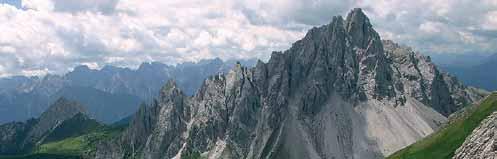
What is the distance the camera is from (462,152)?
111 meters

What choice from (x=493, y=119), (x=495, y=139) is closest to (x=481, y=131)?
(x=493, y=119)

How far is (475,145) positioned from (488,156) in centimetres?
1184

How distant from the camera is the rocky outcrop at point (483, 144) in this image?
9400 cm

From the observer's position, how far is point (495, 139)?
94125 millimetres

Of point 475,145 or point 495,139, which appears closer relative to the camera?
point 495,139

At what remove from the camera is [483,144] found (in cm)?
10119

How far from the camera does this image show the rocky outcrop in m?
94.0

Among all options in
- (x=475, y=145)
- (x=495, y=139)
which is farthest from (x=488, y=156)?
(x=475, y=145)

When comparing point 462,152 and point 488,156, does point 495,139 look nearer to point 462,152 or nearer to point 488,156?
point 488,156

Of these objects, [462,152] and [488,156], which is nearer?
[488,156]

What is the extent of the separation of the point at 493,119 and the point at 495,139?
41.8 feet

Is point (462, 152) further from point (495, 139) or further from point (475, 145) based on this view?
point (495, 139)

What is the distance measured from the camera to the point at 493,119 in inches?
4171

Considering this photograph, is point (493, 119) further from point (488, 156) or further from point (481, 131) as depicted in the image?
point (488, 156)
